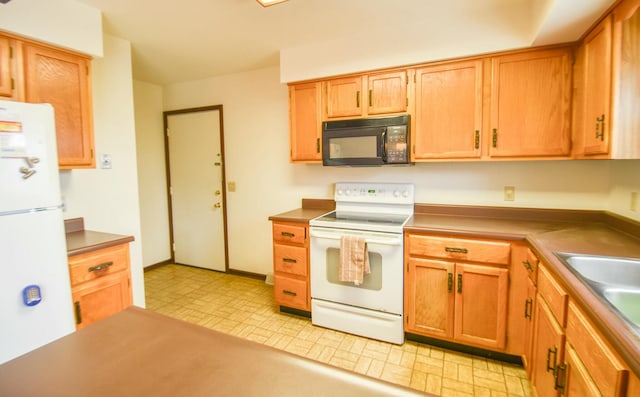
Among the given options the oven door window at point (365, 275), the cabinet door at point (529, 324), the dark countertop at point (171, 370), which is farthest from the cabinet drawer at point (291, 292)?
the dark countertop at point (171, 370)

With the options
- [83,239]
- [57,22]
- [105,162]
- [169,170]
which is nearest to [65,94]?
[57,22]

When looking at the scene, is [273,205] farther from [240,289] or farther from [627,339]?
[627,339]

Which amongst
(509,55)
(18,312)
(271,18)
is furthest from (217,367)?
(509,55)

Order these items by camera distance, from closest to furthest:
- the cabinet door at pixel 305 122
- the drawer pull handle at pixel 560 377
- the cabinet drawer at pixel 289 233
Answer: the drawer pull handle at pixel 560 377, the cabinet drawer at pixel 289 233, the cabinet door at pixel 305 122

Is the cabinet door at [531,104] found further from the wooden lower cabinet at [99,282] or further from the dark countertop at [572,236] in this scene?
the wooden lower cabinet at [99,282]

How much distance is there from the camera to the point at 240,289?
3426mm

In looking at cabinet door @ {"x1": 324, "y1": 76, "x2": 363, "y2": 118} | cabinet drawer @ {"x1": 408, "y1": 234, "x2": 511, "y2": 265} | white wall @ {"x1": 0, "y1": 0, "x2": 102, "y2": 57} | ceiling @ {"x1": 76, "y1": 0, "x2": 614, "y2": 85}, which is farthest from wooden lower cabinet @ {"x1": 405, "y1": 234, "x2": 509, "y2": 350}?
white wall @ {"x1": 0, "y1": 0, "x2": 102, "y2": 57}

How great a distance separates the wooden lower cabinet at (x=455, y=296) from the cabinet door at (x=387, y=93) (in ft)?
3.40

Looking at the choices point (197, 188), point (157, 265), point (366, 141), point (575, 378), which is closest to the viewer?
point (575, 378)

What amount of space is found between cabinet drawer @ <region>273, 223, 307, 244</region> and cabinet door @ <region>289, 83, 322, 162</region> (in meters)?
0.65

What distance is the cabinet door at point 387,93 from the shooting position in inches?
97.0

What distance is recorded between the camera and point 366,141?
8.45ft

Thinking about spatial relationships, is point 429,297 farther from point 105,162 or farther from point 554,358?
point 105,162

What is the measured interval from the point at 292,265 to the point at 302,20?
194 centimetres
